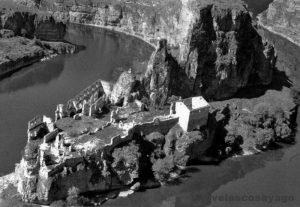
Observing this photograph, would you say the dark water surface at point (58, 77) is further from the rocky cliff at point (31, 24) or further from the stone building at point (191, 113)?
the stone building at point (191, 113)

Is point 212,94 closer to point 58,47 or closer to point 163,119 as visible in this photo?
point 163,119

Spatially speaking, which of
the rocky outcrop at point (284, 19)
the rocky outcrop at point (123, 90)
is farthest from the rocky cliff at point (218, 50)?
the rocky outcrop at point (284, 19)

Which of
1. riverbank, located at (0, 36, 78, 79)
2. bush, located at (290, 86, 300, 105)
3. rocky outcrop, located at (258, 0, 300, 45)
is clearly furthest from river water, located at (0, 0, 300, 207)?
rocky outcrop, located at (258, 0, 300, 45)

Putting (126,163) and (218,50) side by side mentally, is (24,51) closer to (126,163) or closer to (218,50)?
(218,50)

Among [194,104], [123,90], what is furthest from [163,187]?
[123,90]

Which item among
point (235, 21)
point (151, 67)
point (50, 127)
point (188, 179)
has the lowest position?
point (188, 179)

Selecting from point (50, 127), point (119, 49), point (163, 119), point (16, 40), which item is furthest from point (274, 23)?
point (50, 127)

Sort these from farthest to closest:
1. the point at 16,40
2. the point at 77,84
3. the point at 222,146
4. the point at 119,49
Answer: the point at 119,49 < the point at 16,40 < the point at 77,84 < the point at 222,146

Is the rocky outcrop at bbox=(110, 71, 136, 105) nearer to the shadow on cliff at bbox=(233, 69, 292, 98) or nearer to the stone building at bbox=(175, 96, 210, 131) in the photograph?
the stone building at bbox=(175, 96, 210, 131)

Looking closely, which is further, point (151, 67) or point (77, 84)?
point (77, 84)
